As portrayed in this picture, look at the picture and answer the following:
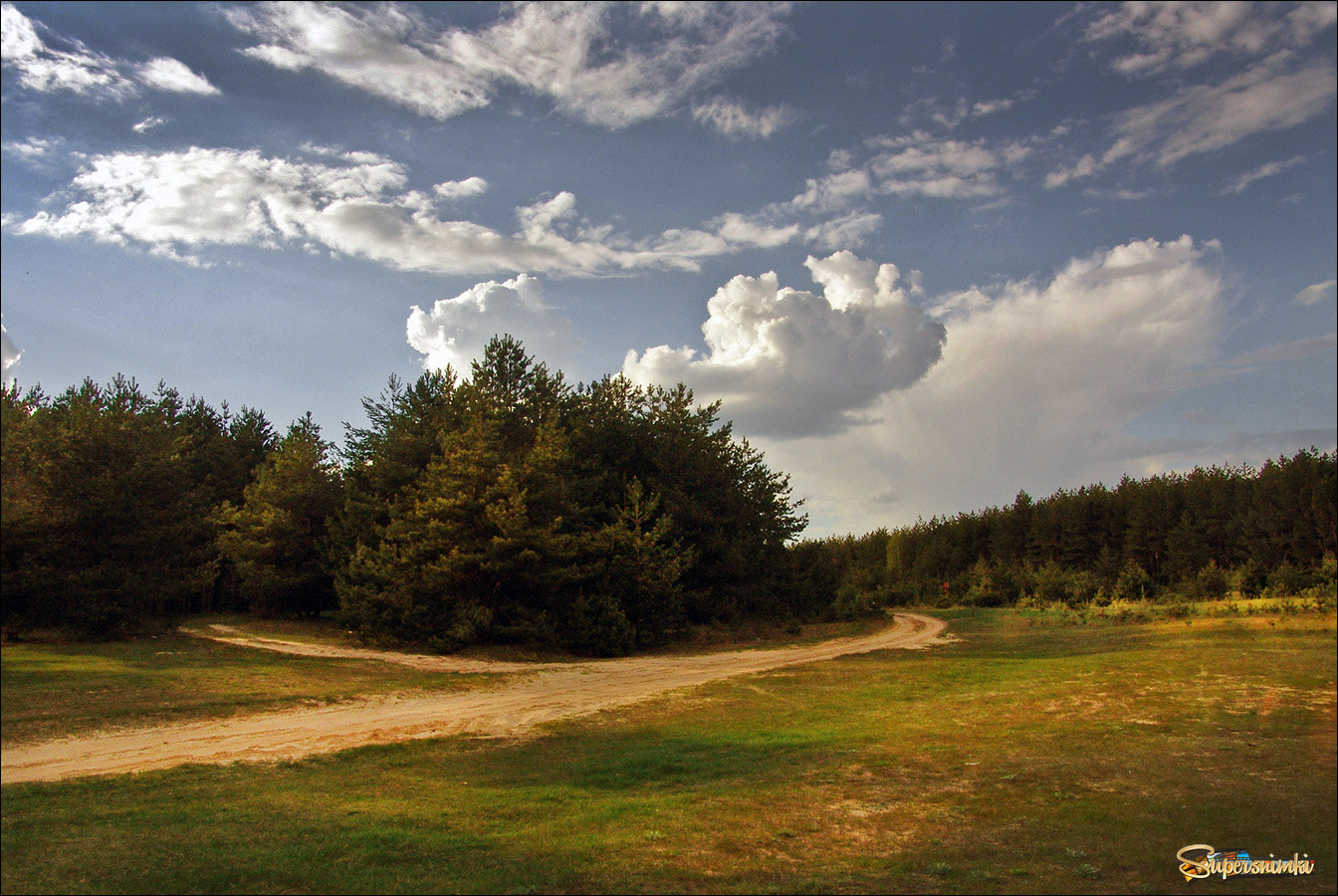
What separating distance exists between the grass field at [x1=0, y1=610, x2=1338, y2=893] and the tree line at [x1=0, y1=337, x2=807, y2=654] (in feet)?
6.28

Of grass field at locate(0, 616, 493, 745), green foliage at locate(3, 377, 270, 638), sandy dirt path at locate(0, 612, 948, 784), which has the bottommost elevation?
sandy dirt path at locate(0, 612, 948, 784)

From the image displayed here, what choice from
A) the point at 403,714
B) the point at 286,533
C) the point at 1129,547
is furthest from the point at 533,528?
the point at 1129,547

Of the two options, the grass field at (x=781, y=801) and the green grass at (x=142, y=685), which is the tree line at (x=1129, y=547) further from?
the green grass at (x=142, y=685)

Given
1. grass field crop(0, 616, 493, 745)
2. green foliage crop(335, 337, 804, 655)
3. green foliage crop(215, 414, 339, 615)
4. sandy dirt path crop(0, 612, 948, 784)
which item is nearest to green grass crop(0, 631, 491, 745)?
grass field crop(0, 616, 493, 745)

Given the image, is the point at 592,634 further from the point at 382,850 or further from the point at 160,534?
the point at 382,850

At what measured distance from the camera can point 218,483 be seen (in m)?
61.5

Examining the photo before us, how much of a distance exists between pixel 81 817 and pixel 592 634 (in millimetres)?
29892

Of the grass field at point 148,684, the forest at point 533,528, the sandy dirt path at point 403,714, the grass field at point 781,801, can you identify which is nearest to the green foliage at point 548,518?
the forest at point 533,528

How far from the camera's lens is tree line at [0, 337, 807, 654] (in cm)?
1053

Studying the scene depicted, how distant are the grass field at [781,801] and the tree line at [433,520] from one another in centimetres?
192

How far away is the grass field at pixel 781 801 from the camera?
289 inches

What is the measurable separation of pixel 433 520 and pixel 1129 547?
74076 mm

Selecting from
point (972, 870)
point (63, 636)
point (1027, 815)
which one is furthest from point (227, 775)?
point (1027, 815)

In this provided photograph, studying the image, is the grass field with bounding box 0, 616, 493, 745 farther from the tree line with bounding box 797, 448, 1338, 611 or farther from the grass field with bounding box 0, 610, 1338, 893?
the tree line with bounding box 797, 448, 1338, 611
